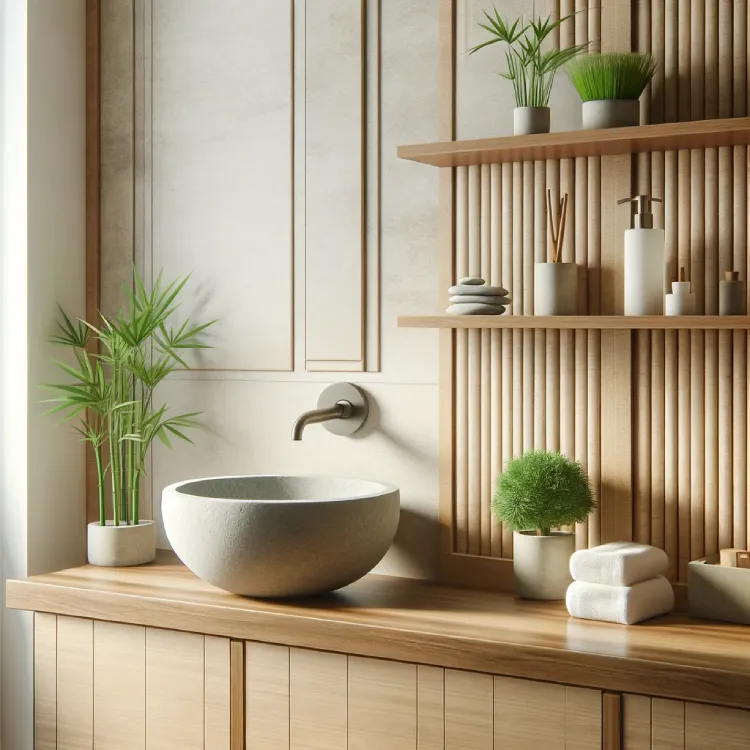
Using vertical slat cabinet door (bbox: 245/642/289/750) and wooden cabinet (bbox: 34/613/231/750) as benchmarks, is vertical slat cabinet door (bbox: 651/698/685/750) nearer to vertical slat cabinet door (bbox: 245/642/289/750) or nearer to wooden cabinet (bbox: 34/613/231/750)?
vertical slat cabinet door (bbox: 245/642/289/750)

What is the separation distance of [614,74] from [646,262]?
34cm

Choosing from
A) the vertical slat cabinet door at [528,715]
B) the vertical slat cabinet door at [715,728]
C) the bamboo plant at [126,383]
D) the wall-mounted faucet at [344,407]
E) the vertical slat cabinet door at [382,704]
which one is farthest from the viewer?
the bamboo plant at [126,383]

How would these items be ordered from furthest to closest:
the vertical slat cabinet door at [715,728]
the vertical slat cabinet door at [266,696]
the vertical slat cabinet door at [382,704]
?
1. the vertical slat cabinet door at [266,696]
2. the vertical slat cabinet door at [382,704]
3. the vertical slat cabinet door at [715,728]

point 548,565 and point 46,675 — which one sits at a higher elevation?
point 548,565

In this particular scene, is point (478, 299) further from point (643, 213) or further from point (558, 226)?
point (643, 213)

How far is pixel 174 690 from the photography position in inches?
77.5

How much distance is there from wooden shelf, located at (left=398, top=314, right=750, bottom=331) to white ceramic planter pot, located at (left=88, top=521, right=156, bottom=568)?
0.76 meters

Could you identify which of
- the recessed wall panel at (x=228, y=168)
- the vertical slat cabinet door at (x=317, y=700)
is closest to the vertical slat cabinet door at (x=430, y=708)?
the vertical slat cabinet door at (x=317, y=700)

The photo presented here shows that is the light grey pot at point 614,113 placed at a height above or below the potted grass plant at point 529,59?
below

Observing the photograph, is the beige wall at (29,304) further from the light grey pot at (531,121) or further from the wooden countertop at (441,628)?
the light grey pot at (531,121)

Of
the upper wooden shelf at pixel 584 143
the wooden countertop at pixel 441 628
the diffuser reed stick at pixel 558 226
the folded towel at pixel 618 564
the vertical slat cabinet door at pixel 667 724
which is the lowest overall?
the vertical slat cabinet door at pixel 667 724

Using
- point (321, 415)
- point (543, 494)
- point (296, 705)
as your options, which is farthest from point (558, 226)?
point (296, 705)

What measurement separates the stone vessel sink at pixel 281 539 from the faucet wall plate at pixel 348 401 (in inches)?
11.5

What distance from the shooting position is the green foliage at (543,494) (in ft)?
6.27
